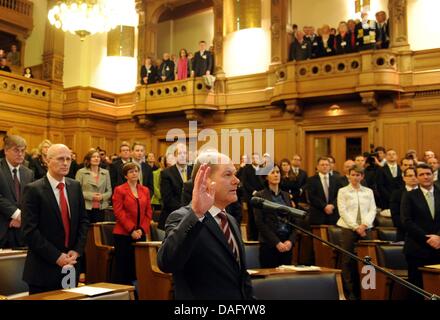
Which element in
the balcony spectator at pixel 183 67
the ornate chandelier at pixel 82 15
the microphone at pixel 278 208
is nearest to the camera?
the microphone at pixel 278 208

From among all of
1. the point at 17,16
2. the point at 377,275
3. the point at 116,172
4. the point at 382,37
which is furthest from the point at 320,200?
the point at 17,16

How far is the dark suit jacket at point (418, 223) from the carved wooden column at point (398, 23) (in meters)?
5.33

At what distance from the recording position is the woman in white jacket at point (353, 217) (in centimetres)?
466

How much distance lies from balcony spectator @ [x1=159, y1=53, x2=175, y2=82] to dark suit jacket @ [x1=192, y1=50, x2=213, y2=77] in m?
0.73

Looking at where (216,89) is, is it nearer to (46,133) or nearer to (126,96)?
(126,96)

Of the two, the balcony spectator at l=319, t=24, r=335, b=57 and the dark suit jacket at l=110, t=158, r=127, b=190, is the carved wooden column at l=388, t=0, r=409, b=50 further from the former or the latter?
the dark suit jacket at l=110, t=158, r=127, b=190

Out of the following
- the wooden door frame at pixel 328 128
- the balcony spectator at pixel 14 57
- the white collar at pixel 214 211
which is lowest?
the white collar at pixel 214 211

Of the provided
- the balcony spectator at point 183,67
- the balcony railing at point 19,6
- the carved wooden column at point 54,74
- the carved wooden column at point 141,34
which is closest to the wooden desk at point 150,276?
the balcony spectator at point 183,67

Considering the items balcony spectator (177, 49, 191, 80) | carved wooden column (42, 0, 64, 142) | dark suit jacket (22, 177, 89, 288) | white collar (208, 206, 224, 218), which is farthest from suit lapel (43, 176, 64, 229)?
carved wooden column (42, 0, 64, 142)

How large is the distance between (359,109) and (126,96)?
6196 mm

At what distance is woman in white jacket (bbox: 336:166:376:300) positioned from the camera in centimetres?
466

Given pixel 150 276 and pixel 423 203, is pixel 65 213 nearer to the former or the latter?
pixel 150 276

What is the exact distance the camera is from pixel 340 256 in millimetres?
4914

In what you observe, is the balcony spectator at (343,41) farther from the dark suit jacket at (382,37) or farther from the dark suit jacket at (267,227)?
the dark suit jacket at (267,227)
